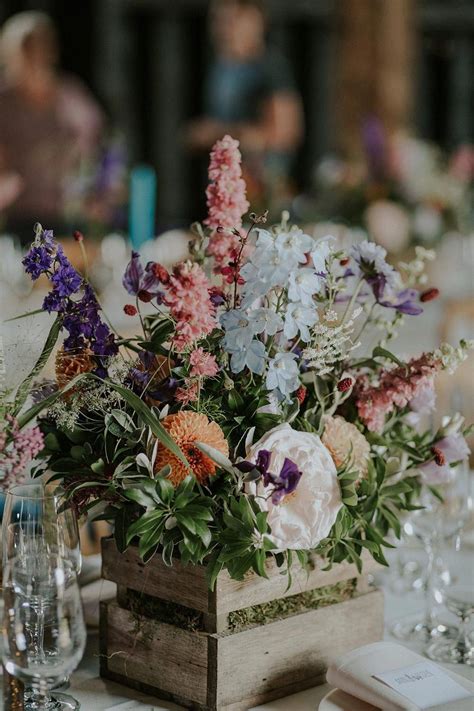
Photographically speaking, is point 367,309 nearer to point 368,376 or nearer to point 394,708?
point 368,376

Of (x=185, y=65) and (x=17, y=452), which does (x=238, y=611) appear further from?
(x=185, y=65)

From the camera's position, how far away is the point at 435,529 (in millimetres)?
1409

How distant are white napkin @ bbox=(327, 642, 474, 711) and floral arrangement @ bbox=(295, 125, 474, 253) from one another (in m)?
2.88

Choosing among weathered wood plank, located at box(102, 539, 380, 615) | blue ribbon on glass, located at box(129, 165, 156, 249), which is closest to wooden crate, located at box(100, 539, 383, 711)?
weathered wood plank, located at box(102, 539, 380, 615)

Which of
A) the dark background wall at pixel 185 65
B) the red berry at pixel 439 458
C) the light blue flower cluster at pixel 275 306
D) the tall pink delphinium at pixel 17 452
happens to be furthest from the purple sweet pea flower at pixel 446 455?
the dark background wall at pixel 185 65

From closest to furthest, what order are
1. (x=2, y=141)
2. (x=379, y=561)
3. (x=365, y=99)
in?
1. (x=379, y=561)
2. (x=2, y=141)
3. (x=365, y=99)

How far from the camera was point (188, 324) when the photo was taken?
985mm

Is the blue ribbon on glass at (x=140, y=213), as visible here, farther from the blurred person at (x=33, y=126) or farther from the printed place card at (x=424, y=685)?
the printed place card at (x=424, y=685)

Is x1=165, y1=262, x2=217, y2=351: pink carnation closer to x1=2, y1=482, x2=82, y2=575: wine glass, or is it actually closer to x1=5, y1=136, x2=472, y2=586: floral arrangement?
x1=5, y1=136, x2=472, y2=586: floral arrangement

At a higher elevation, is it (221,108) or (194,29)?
(194,29)

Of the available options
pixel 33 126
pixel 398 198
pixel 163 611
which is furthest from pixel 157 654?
pixel 33 126

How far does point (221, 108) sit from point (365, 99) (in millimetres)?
1028

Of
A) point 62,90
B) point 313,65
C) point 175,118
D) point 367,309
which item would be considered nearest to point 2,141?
point 62,90

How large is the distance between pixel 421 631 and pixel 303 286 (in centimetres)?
55
